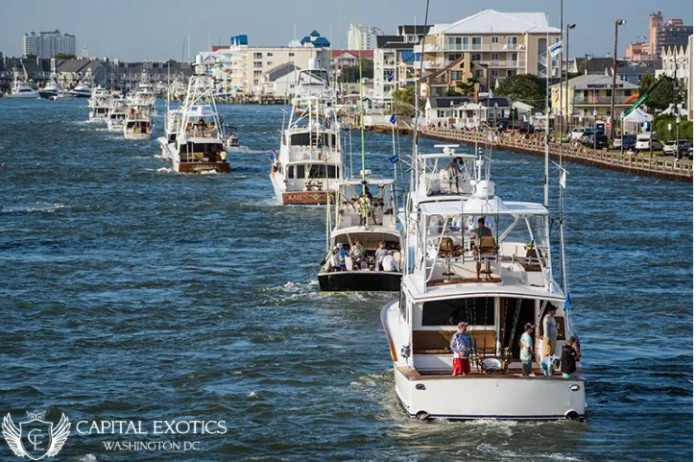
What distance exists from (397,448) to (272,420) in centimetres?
285

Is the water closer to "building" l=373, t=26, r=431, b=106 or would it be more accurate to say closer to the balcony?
the balcony

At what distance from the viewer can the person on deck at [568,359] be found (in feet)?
72.0

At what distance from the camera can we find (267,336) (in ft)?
100

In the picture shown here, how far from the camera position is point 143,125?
11738cm

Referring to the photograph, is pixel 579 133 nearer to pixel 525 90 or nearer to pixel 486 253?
pixel 525 90

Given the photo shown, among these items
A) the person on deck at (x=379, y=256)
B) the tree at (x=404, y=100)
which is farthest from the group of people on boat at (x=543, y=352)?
the tree at (x=404, y=100)

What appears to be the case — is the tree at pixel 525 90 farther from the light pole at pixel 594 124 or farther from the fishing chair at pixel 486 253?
the fishing chair at pixel 486 253

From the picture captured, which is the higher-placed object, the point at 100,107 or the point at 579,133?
the point at 100,107

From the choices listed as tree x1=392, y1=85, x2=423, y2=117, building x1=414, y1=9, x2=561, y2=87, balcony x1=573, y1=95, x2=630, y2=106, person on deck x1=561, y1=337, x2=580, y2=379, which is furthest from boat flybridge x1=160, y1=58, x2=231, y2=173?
building x1=414, y1=9, x2=561, y2=87

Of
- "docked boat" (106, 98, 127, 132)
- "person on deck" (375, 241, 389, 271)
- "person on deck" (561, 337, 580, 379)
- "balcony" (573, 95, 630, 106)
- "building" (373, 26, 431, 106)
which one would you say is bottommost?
"person on deck" (561, 337, 580, 379)

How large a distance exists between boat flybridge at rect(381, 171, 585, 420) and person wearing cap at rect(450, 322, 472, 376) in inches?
5.9

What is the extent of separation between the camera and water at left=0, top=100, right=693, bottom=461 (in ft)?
73.6

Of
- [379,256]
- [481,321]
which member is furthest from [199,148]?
[481,321]

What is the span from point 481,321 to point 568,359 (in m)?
1.96
